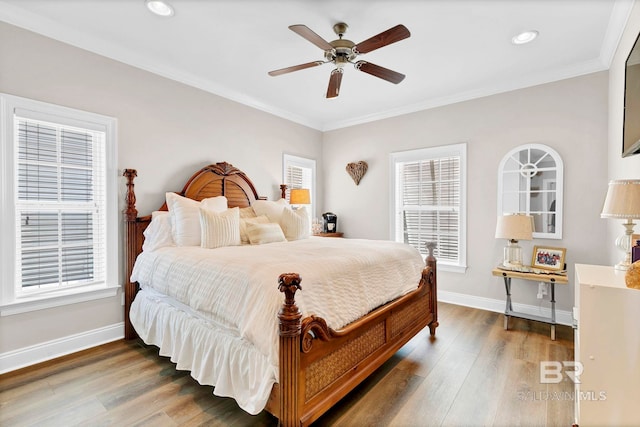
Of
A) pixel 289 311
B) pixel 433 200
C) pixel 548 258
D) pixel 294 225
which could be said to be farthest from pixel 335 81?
pixel 548 258

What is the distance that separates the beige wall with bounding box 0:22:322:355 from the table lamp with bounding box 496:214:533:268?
3.02m

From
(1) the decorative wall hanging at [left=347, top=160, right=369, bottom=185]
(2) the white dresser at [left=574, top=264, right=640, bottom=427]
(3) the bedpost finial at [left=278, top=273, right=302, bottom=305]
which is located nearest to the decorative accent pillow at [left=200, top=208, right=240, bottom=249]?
(3) the bedpost finial at [left=278, top=273, right=302, bottom=305]

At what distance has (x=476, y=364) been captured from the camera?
2438 millimetres

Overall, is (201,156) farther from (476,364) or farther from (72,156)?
(476,364)

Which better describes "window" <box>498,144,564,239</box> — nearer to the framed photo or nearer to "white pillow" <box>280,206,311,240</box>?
the framed photo

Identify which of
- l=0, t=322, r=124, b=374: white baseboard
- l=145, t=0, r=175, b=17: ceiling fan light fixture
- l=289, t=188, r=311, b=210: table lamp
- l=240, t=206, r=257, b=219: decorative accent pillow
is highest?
l=145, t=0, r=175, b=17: ceiling fan light fixture

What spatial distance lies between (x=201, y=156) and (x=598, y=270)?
3.69 meters

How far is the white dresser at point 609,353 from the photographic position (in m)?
1.34

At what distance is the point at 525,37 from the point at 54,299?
4.61 meters

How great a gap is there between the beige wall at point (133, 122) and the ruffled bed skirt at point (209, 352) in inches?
25.5

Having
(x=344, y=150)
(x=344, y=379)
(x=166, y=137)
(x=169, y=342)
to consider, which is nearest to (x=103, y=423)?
(x=169, y=342)

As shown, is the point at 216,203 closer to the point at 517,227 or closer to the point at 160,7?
the point at 160,7

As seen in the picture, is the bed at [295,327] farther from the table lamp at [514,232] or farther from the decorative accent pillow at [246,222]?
the table lamp at [514,232]

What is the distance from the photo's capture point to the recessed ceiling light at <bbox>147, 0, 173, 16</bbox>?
7.40ft
